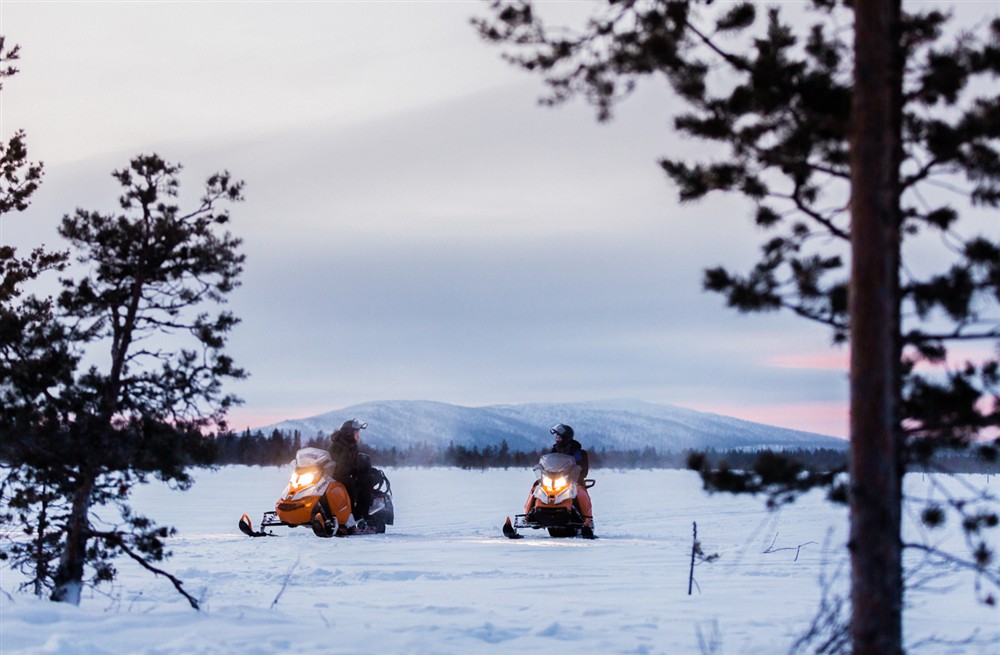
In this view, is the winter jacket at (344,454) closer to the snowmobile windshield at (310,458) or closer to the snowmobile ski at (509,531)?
A: the snowmobile windshield at (310,458)

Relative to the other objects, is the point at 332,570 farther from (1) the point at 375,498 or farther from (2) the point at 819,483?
(2) the point at 819,483

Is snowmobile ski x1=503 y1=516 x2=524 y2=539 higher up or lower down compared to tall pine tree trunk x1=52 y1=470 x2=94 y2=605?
lower down

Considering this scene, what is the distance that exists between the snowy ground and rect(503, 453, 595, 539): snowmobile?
0.29 metres

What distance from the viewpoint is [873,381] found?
6254 mm

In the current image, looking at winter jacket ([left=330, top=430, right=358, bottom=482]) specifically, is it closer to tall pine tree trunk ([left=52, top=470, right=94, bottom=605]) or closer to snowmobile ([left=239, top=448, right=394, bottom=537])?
snowmobile ([left=239, top=448, right=394, bottom=537])

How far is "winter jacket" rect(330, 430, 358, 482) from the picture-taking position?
57.5ft

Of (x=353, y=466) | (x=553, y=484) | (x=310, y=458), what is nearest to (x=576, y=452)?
(x=553, y=484)

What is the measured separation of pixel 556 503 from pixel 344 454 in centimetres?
357

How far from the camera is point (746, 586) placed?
11.8 metres

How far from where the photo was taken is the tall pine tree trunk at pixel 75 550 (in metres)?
8.95

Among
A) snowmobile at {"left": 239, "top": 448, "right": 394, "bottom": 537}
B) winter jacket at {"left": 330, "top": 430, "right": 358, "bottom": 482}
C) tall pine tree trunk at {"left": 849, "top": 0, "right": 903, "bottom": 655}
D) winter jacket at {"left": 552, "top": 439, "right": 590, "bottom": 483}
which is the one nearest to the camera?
tall pine tree trunk at {"left": 849, "top": 0, "right": 903, "bottom": 655}

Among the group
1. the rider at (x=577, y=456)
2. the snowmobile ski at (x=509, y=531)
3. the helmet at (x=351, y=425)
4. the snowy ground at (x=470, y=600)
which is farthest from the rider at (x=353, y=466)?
the rider at (x=577, y=456)

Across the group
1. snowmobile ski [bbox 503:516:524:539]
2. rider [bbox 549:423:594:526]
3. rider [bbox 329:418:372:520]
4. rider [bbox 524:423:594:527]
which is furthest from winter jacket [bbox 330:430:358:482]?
rider [bbox 549:423:594:526]

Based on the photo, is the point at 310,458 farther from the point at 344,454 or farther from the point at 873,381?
the point at 873,381
